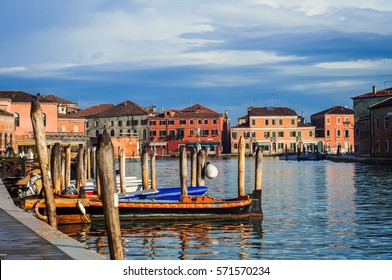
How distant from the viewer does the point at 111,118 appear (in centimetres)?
8331

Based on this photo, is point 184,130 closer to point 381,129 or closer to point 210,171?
point 381,129

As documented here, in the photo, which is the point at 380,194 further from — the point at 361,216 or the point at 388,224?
the point at 388,224

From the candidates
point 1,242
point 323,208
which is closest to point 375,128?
point 323,208

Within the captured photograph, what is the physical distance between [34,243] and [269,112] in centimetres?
7201

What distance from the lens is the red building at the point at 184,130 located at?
7981 cm

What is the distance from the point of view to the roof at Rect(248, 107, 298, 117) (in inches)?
3113

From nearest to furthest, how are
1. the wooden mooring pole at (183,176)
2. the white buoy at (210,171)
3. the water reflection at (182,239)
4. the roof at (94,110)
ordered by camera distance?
1. the water reflection at (182,239)
2. the wooden mooring pole at (183,176)
3. the white buoy at (210,171)
4. the roof at (94,110)

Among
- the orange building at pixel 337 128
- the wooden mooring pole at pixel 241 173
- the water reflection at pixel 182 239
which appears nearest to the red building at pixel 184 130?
the orange building at pixel 337 128

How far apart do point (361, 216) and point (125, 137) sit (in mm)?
59830

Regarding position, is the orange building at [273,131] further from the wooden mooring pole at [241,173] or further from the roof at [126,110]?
the wooden mooring pole at [241,173]

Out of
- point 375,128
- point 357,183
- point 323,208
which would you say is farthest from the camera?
point 375,128

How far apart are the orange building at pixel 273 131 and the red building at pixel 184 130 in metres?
2.03

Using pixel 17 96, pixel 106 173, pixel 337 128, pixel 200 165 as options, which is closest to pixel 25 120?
pixel 17 96
